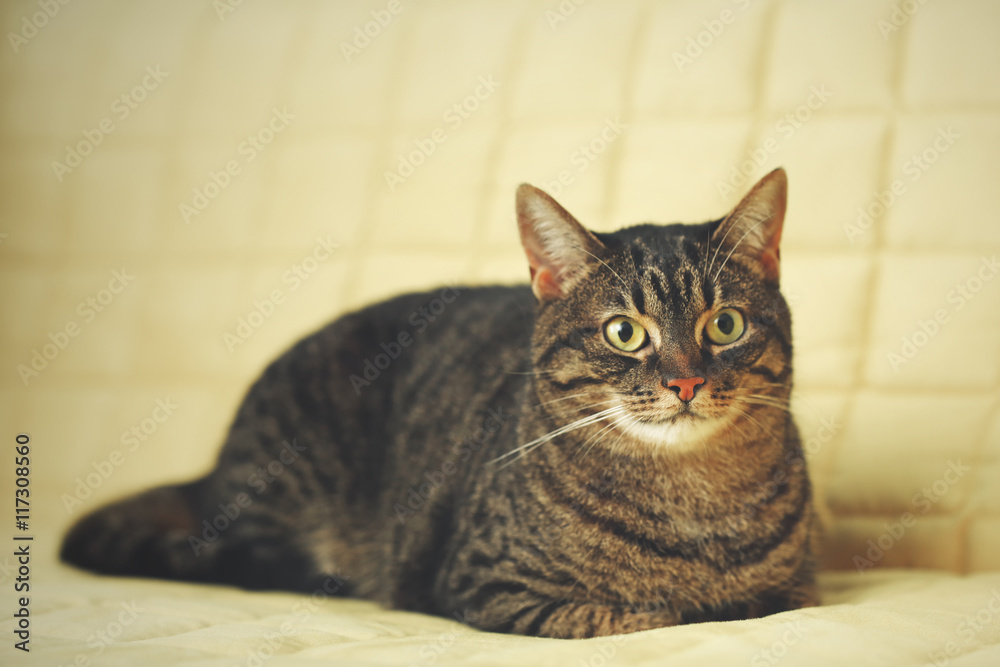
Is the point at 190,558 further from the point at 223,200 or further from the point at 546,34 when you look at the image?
the point at 546,34

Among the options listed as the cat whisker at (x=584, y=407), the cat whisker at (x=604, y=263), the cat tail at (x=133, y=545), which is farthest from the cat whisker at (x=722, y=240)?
the cat tail at (x=133, y=545)

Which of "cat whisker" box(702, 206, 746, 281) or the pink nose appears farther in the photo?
"cat whisker" box(702, 206, 746, 281)

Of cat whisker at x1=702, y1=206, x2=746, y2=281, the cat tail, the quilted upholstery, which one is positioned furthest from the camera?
the quilted upholstery

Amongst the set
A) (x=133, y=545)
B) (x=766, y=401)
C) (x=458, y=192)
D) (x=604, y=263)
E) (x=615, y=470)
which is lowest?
(x=133, y=545)

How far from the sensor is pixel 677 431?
3.53 ft

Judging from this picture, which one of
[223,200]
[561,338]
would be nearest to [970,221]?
[561,338]

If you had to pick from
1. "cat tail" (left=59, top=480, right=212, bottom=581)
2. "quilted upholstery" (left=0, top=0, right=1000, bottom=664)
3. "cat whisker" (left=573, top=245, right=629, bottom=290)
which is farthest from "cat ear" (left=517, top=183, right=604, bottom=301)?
"cat tail" (left=59, top=480, right=212, bottom=581)

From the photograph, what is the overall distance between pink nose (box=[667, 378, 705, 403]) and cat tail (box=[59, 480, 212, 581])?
861 mm

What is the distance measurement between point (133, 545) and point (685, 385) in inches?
39.0

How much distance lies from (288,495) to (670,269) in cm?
87

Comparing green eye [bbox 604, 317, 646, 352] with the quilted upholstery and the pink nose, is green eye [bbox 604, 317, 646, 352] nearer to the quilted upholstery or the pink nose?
the pink nose

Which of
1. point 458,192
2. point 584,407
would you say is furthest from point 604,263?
point 458,192

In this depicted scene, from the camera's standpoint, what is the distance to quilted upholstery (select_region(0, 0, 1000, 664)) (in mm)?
1543

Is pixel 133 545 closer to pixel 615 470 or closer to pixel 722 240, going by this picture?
pixel 615 470
